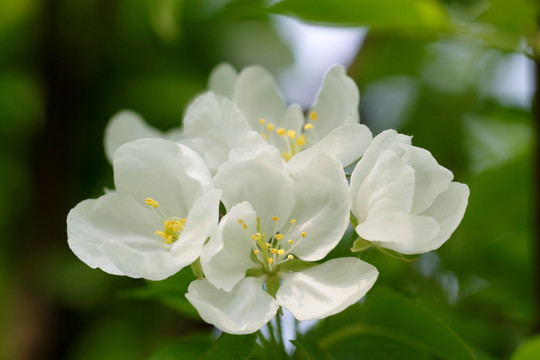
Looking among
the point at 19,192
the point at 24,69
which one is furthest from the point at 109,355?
the point at 24,69

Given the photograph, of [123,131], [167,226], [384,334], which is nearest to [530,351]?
[384,334]

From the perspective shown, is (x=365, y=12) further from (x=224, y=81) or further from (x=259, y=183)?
(x=259, y=183)

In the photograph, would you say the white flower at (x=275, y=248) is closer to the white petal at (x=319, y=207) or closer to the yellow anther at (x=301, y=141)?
the white petal at (x=319, y=207)

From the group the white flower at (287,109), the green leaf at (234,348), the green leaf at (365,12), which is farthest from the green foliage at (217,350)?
the green leaf at (365,12)

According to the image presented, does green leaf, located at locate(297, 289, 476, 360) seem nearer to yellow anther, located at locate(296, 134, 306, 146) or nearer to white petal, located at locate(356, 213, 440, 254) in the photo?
white petal, located at locate(356, 213, 440, 254)

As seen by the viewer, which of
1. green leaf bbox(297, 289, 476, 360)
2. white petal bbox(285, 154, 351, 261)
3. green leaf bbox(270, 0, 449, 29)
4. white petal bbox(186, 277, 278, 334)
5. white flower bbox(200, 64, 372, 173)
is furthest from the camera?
green leaf bbox(270, 0, 449, 29)

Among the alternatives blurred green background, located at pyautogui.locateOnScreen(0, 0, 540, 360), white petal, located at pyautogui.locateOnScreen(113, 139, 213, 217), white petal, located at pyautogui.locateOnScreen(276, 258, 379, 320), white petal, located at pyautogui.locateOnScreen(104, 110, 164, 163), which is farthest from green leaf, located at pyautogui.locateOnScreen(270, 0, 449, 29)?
white petal, located at pyautogui.locateOnScreen(276, 258, 379, 320)
